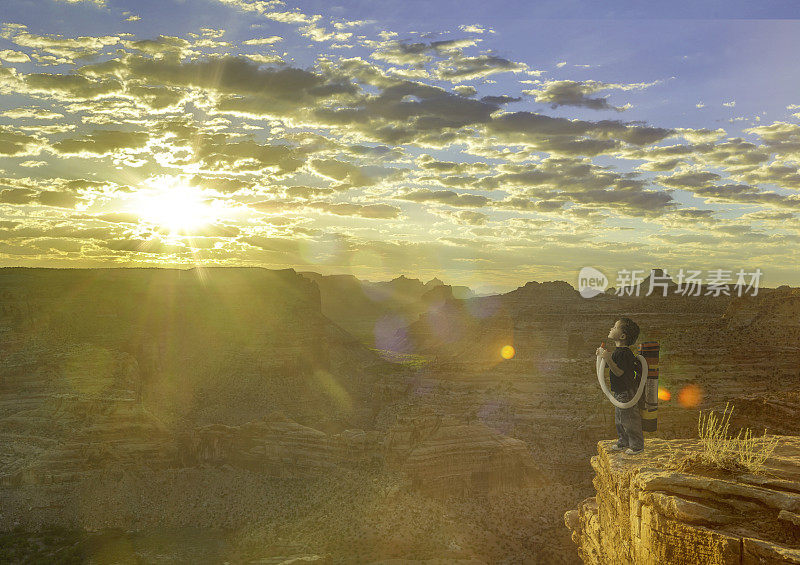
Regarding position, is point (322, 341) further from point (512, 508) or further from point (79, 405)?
point (512, 508)

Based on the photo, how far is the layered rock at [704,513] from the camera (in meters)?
8.20

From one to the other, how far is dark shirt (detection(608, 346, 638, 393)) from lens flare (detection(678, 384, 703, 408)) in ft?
123

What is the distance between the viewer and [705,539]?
844 cm

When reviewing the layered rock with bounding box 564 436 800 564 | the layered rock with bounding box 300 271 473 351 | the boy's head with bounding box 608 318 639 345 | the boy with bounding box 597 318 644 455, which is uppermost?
the boy's head with bounding box 608 318 639 345

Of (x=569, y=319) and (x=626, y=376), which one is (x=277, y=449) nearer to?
(x=626, y=376)

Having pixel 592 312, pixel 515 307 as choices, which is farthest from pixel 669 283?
pixel 515 307

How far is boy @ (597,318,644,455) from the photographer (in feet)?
39.8

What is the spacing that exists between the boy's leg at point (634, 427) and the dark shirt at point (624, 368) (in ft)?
1.78

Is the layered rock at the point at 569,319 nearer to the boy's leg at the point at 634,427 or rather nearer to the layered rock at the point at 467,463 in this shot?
the layered rock at the point at 467,463

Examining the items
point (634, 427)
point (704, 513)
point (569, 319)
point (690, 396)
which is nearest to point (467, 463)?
point (690, 396)

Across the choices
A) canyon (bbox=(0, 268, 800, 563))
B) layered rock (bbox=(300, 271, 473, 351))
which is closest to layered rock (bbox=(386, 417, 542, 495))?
canyon (bbox=(0, 268, 800, 563))

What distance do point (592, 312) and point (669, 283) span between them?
19.4 m

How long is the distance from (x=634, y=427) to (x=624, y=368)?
136 centimetres

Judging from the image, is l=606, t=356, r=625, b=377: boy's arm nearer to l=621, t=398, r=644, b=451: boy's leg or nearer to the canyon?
l=621, t=398, r=644, b=451: boy's leg
